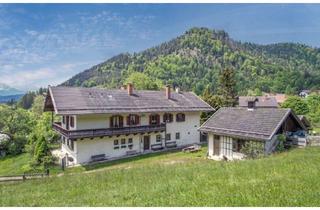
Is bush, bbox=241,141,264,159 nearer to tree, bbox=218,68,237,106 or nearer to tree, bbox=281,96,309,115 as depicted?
tree, bbox=218,68,237,106

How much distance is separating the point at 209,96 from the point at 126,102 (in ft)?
47.3

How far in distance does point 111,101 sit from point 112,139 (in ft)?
12.1

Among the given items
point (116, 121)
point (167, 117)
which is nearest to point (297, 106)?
point (167, 117)

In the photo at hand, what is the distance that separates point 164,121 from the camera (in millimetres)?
32625

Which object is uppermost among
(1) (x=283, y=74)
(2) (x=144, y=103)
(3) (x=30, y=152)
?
(1) (x=283, y=74)

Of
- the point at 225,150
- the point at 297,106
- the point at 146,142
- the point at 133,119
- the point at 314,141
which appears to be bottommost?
the point at 146,142

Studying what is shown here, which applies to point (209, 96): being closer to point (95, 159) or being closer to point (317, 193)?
point (95, 159)

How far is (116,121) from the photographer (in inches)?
1129

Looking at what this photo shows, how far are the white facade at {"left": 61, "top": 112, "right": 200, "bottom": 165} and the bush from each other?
1150 cm

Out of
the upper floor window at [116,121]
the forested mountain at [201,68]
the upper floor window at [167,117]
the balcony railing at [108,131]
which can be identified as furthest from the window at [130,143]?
the forested mountain at [201,68]

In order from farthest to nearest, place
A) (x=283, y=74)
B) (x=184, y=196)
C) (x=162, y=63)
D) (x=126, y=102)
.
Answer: (x=162, y=63), (x=283, y=74), (x=126, y=102), (x=184, y=196)

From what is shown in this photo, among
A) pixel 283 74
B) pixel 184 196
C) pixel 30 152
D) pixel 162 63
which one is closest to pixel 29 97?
pixel 162 63

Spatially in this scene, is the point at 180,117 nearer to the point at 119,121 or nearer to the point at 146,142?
the point at 146,142

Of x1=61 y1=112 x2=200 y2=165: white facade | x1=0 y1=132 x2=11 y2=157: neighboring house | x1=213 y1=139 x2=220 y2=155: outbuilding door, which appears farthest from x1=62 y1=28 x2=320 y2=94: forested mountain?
x1=213 y1=139 x2=220 y2=155: outbuilding door
